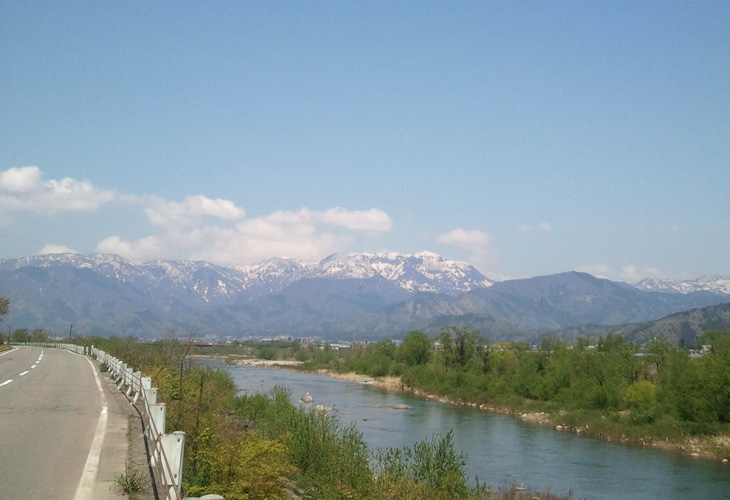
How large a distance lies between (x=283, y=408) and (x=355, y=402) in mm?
35203

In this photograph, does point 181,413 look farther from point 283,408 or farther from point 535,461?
point 535,461

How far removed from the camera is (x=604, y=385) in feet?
182

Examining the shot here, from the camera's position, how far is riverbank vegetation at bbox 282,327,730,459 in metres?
40.9

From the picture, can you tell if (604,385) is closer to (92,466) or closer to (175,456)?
(92,466)

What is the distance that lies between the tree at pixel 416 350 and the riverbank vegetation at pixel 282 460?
238 feet

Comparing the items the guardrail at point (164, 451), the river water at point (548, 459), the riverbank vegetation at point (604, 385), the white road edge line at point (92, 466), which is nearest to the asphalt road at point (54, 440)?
the white road edge line at point (92, 466)

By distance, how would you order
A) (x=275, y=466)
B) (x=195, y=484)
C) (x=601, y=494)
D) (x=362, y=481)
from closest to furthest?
(x=195, y=484)
(x=275, y=466)
(x=362, y=481)
(x=601, y=494)

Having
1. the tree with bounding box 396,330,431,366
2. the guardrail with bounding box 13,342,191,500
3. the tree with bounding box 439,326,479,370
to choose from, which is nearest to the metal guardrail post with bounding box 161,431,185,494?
the guardrail with bounding box 13,342,191,500

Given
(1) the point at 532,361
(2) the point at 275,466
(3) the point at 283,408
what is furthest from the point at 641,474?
(1) the point at 532,361

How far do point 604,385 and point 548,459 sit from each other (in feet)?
78.5

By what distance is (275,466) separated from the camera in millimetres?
13203

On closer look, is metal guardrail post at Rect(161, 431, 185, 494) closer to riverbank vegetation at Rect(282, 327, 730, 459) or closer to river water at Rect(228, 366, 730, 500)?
river water at Rect(228, 366, 730, 500)

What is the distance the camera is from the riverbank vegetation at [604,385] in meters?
40.9

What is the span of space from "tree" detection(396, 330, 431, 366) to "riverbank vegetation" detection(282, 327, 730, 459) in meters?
1.99
